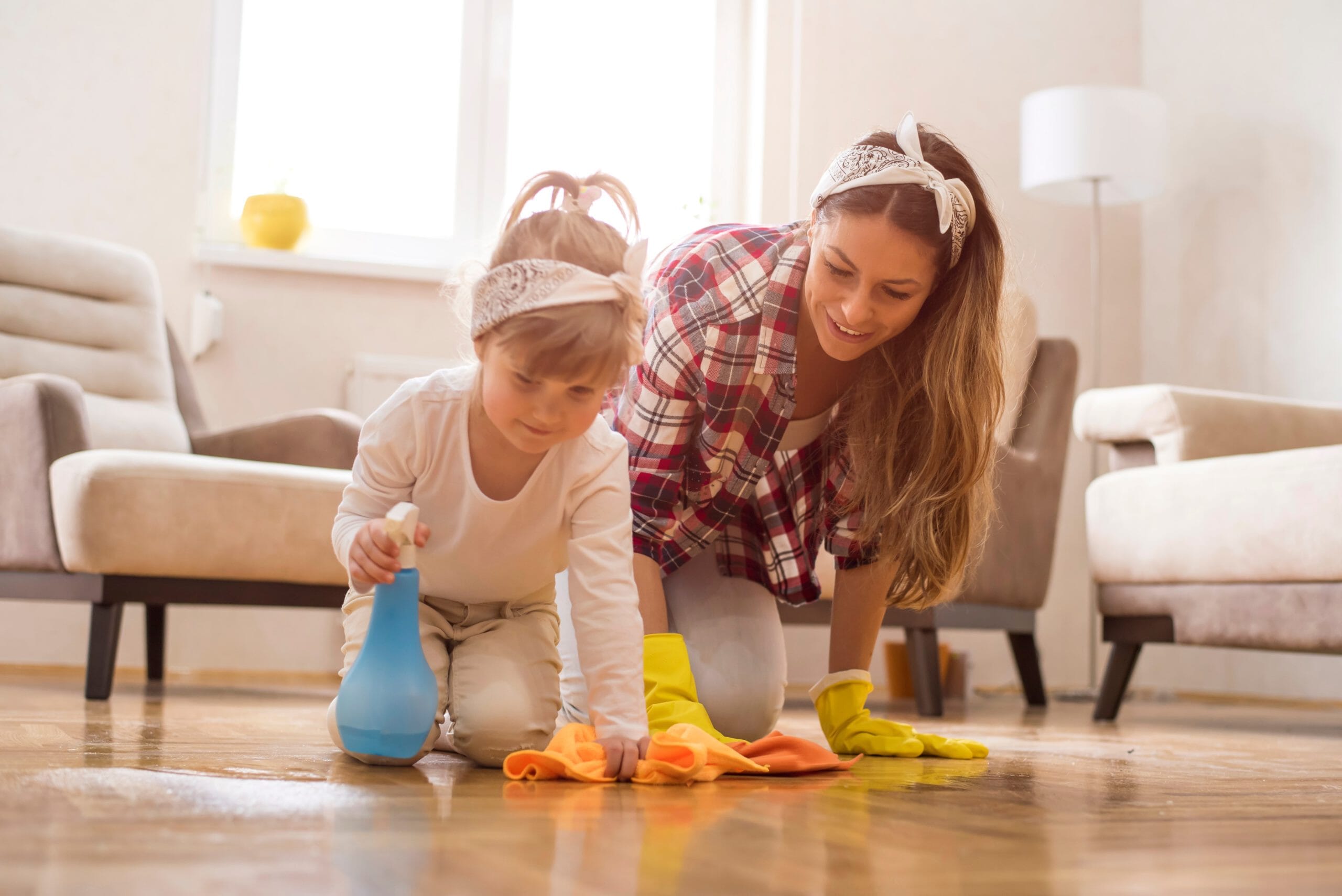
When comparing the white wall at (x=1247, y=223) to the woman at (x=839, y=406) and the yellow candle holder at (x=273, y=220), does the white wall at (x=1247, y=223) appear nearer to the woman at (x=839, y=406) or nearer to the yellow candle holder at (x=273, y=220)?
the woman at (x=839, y=406)

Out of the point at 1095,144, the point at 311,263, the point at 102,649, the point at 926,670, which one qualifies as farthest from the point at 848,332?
the point at 1095,144

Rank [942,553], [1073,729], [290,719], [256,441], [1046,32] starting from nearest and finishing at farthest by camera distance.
A: [942,553]
[290,719]
[1073,729]
[256,441]
[1046,32]

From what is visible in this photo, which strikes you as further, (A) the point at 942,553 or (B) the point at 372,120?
(B) the point at 372,120

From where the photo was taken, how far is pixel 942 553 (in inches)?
53.7

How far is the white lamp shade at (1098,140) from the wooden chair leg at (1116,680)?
58.6 inches

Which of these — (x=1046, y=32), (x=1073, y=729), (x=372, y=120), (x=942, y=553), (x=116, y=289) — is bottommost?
(x=1073, y=729)

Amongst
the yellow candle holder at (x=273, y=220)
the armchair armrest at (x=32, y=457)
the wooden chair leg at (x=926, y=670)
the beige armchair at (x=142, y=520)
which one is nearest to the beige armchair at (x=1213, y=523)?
the wooden chair leg at (x=926, y=670)

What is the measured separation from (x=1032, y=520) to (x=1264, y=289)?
1331 millimetres

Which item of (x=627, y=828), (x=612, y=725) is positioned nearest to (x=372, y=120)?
(x=612, y=725)

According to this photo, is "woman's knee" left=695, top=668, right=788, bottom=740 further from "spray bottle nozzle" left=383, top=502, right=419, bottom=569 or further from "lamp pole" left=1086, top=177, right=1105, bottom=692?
"lamp pole" left=1086, top=177, right=1105, bottom=692

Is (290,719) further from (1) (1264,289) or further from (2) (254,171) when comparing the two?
(1) (1264,289)

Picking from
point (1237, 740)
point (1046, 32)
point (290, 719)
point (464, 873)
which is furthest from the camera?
point (1046, 32)

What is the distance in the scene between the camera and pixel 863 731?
1346 mm

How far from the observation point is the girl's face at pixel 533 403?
3.29 ft
